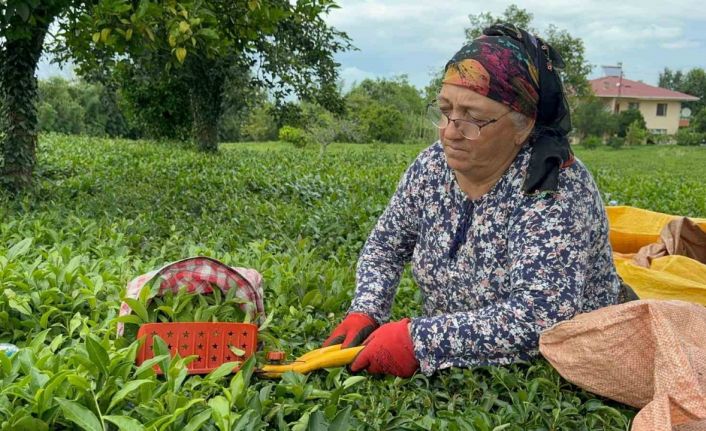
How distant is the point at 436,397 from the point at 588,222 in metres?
0.66

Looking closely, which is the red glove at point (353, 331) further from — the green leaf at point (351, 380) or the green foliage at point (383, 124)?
the green foliage at point (383, 124)

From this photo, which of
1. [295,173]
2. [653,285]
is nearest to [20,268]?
[653,285]

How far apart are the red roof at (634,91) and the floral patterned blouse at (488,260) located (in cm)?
5037

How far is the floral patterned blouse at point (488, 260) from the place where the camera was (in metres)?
2.00

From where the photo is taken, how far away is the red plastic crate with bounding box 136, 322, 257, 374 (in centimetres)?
198

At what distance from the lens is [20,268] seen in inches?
113

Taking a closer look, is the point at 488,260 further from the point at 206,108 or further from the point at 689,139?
the point at 689,139

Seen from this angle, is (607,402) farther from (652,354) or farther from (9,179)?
(9,179)

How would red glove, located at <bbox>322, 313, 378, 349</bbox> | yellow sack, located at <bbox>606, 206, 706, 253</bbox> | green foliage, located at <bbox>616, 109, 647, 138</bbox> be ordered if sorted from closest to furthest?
1. red glove, located at <bbox>322, 313, 378, 349</bbox>
2. yellow sack, located at <bbox>606, 206, 706, 253</bbox>
3. green foliage, located at <bbox>616, 109, 647, 138</bbox>

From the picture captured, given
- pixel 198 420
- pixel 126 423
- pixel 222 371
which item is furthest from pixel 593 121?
pixel 126 423

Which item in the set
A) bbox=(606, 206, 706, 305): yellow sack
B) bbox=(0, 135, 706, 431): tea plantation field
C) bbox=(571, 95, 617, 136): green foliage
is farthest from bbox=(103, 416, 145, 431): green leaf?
bbox=(571, 95, 617, 136): green foliage

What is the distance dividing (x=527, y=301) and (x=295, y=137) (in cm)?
1983

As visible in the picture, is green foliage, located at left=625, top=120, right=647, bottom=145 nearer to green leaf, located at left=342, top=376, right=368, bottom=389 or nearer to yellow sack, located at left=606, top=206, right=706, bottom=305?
yellow sack, located at left=606, top=206, right=706, bottom=305

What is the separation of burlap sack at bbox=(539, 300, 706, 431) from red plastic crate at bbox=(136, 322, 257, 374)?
0.87 meters
